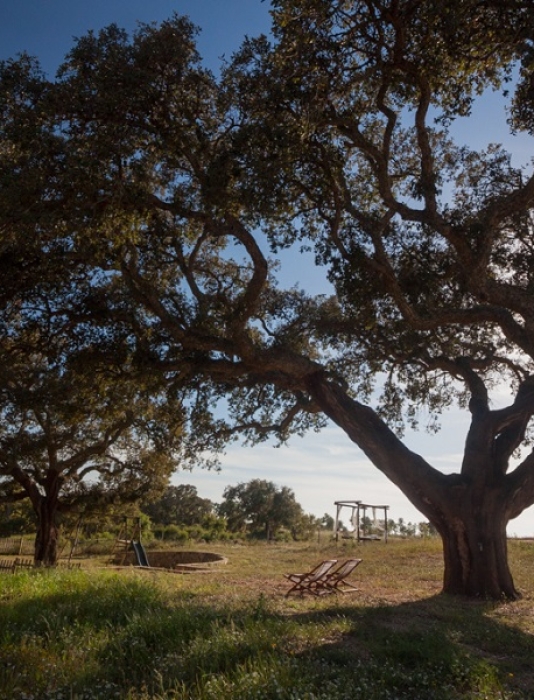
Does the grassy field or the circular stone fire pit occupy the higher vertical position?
the grassy field

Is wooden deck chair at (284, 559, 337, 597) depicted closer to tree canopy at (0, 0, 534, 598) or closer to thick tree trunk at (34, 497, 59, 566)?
tree canopy at (0, 0, 534, 598)

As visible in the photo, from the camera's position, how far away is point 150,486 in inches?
1104

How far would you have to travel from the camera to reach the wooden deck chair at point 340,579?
1410cm

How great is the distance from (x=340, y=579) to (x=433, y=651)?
24.6 feet

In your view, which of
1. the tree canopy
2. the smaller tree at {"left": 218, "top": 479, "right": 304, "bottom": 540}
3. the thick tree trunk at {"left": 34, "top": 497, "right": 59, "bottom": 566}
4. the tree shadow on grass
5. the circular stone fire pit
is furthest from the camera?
the smaller tree at {"left": 218, "top": 479, "right": 304, "bottom": 540}

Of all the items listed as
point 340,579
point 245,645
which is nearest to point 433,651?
point 245,645

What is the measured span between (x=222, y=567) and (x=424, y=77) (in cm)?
1781

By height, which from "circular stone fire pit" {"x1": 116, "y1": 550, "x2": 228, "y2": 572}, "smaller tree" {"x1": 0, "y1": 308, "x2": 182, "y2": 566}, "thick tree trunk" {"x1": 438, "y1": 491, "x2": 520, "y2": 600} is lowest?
"circular stone fire pit" {"x1": 116, "y1": 550, "x2": 228, "y2": 572}

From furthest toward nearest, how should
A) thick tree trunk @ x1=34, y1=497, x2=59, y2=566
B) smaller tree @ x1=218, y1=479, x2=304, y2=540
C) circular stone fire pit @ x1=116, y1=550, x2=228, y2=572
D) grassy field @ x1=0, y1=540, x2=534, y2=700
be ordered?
smaller tree @ x1=218, y1=479, x2=304, y2=540, circular stone fire pit @ x1=116, y1=550, x2=228, y2=572, thick tree trunk @ x1=34, y1=497, x2=59, y2=566, grassy field @ x1=0, y1=540, x2=534, y2=700

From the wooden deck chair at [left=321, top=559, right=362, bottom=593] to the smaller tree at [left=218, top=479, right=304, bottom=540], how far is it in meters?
42.7

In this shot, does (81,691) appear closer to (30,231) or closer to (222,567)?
(30,231)

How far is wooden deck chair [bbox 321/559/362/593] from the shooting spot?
555 inches

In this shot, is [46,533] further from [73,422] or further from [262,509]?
[262,509]

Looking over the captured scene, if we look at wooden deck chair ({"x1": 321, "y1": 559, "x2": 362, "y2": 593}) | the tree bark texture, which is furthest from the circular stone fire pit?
the tree bark texture
